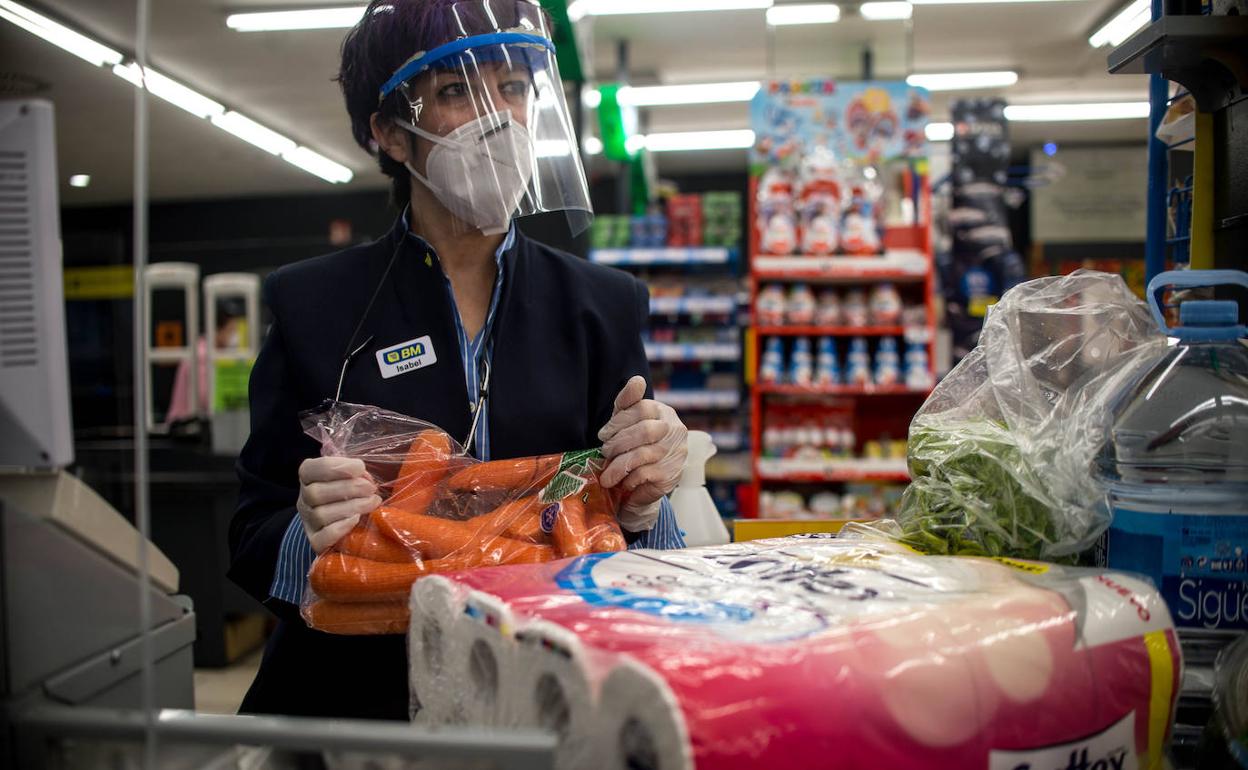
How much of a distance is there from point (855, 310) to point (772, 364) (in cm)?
57

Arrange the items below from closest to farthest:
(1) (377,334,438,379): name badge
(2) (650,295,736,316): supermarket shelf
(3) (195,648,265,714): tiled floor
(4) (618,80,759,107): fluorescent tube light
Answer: (1) (377,334,438,379): name badge → (3) (195,648,265,714): tiled floor → (2) (650,295,736,316): supermarket shelf → (4) (618,80,759,107): fluorescent tube light

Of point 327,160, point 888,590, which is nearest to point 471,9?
point 888,590

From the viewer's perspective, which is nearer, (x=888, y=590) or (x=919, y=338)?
(x=888, y=590)

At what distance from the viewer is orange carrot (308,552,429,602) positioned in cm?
90

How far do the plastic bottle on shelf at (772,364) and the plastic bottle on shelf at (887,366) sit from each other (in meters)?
A: 0.55

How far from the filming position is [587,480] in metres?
1.04

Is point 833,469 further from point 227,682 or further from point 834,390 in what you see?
point 227,682

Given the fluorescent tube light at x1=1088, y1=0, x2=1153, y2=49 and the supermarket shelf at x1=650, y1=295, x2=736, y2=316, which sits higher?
the fluorescent tube light at x1=1088, y1=0, x2=1153, y2=49

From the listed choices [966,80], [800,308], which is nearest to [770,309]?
[800,308]

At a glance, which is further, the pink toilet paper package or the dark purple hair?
the dark purple hair

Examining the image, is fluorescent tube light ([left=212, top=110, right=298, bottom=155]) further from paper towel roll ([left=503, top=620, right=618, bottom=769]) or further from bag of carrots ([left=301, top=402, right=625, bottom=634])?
A: paper towel roll ([left=503, top=620, right=618, bottom=769])

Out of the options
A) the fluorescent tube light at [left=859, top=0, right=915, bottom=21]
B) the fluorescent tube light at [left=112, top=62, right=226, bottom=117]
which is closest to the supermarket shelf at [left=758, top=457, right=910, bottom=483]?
the fluorescent tube light at [left=859, top=0, right=915, bottom=21]

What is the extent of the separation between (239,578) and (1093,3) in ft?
33.5

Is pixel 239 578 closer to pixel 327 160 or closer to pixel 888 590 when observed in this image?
pixel 888 590
